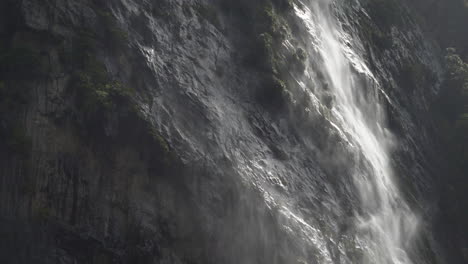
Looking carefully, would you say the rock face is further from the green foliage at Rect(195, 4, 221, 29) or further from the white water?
the white water

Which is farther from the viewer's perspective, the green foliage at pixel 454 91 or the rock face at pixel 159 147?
the green foliage at pixel 454 91

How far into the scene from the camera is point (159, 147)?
19.7m

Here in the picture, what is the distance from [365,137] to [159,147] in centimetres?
1593

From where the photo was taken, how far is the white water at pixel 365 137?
90.5 ft

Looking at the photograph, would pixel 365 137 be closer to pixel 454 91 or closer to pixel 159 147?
pixel 159 147

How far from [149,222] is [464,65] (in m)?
37.4

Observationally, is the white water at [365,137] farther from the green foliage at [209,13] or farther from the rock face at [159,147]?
the green foliage at [209,13]

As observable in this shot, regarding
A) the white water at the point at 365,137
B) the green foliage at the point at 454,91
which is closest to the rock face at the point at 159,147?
the white water at the point at 365,137

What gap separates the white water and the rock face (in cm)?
154

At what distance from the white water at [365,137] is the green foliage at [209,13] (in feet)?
21.0

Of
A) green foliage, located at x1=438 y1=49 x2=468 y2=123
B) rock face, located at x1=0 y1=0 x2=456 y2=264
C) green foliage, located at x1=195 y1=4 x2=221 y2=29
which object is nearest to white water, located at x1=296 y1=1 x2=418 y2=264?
rock face, located at x1=0 y1=0 x2=456 y2=264

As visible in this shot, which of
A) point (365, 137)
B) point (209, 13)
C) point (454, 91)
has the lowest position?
point (209, 13)

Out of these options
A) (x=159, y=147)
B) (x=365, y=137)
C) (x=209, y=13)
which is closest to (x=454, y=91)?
(x=365, y=137)

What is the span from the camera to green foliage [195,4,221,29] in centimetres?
2588
